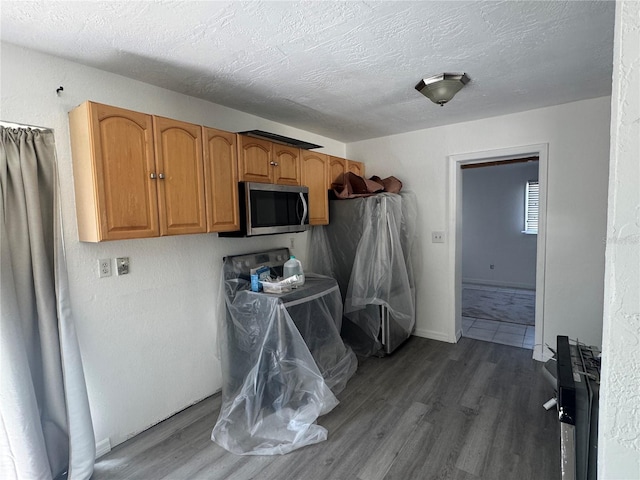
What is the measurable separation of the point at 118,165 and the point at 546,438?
9.24 feet

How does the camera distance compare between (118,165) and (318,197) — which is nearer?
(118,165)

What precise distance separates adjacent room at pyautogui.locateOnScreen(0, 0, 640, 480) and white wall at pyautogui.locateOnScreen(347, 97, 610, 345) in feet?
0.06

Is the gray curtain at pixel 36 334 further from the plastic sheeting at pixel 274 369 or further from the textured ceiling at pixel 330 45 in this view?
the plastic sheeting at pixel 274 369

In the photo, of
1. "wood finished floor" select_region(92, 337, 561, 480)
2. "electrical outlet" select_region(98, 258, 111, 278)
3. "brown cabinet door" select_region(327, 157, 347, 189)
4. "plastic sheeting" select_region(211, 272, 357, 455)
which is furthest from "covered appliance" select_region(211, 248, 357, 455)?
"brown cabinet door" select_region(327, 157, 347, 189)

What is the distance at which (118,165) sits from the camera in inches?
63.7

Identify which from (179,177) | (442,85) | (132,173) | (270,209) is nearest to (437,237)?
(442,85)

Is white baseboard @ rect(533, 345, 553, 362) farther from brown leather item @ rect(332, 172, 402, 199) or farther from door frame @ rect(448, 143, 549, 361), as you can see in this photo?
brown leather item @ rect(332, 172, 402, 199)

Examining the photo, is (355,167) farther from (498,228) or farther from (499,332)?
(498,228)

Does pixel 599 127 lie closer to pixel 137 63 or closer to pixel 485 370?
pixel 485 370

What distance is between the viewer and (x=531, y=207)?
5402mm

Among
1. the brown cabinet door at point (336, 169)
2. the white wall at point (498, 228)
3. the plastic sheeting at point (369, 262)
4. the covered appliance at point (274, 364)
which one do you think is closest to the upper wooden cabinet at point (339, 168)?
the brown cabinet door at point (336, 169)

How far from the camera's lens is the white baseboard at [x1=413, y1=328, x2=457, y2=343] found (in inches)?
131

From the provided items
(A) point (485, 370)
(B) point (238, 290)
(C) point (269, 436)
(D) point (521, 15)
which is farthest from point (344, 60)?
(A) point (485, 370)

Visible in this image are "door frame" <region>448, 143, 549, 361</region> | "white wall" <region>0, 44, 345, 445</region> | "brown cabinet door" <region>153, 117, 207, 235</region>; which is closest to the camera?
"white wall" <region>0, 44, 345, 445</region>
